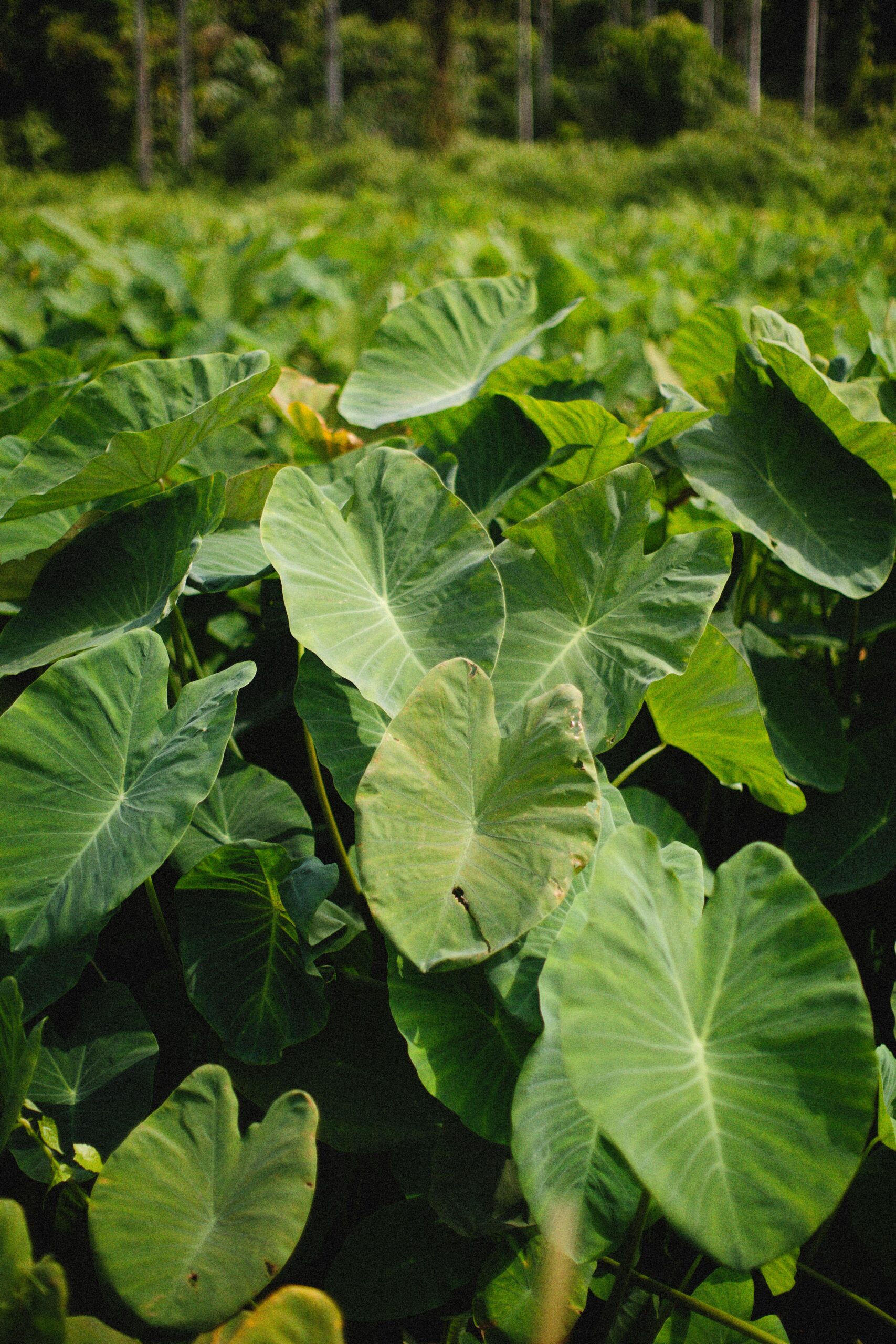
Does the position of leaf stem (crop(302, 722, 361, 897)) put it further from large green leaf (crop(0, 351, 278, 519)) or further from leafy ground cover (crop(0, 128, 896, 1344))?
large green leaf (crop(0, 351, 278, 519))

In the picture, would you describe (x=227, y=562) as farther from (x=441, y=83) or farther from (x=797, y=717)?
(x=441, y=83)

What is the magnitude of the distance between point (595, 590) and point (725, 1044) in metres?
0.38

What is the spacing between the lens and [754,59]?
55.9 ft

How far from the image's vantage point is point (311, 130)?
1927 centimetres

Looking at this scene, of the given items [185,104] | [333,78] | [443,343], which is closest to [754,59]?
[333,78]

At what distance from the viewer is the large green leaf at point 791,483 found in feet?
2.96

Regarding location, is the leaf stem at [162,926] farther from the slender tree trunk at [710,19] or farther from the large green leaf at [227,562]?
the slender tree trunk at [710,19]

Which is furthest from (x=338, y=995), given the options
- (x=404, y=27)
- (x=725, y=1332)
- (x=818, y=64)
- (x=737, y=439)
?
(x=404, y=27)

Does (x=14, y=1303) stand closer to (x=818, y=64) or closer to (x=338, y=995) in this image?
(x=338, y=995)

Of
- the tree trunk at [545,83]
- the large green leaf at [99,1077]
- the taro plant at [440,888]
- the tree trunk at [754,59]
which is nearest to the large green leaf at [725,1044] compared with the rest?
the taro plant at [440,888]

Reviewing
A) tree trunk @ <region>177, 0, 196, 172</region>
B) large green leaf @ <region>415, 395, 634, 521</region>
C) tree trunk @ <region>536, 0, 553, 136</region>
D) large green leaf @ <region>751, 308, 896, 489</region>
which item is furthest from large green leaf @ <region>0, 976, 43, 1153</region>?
tree trunk @ <region>536, 0, 553, 136</region>

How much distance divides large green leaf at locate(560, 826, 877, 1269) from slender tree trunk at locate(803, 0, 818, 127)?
1760cm

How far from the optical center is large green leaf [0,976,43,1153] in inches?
21.1

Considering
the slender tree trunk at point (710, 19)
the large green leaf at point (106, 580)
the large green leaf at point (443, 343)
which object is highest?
the slender tree trunk at point (710, 19)
